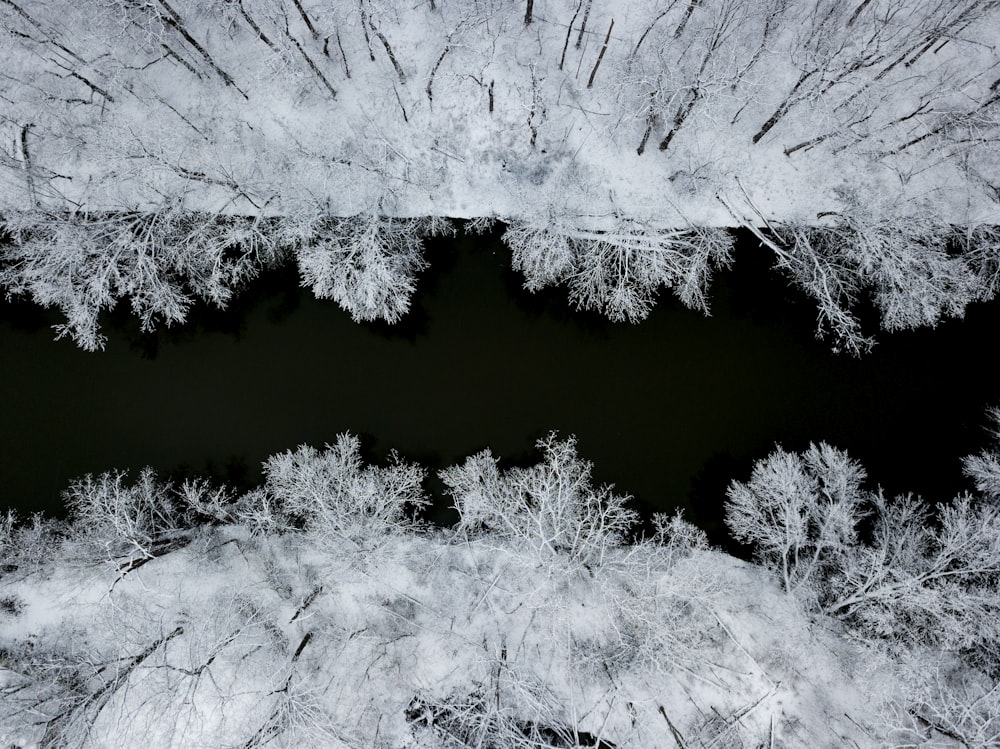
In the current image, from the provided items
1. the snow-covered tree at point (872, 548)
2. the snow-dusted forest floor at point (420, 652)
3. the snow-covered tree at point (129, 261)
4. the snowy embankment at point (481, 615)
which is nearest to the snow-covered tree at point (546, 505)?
the snowy embankment at point (481, 615)

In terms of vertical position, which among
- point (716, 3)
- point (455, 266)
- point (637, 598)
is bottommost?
point (637, 598)

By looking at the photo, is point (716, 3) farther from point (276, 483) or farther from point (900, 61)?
point (276, 483)

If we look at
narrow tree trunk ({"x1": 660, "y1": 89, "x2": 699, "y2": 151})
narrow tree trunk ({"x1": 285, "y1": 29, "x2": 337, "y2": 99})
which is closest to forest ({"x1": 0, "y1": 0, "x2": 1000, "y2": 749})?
narrow tree trunk ({"x1": 660, "y1": 89, "x2": 699, "y2": 151})

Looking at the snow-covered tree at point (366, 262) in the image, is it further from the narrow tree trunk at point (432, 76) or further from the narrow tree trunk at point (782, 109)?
the narrow tree trunk at point (782, 109)

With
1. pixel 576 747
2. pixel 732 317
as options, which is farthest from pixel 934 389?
pixel 576 747

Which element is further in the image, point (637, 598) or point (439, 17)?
point (439, 17)

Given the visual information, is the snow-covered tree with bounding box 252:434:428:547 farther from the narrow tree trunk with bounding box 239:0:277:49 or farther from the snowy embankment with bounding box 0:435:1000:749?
the narrow tree trunk with bounding box 239:0:277:49
